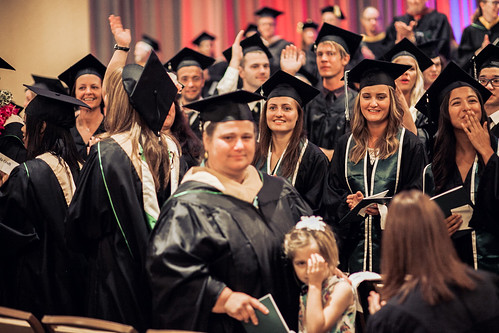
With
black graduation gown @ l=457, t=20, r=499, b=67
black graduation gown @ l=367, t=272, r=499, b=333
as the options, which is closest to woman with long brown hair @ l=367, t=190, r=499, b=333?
black graduation gown @ l=367, t=272, r=499, b=333

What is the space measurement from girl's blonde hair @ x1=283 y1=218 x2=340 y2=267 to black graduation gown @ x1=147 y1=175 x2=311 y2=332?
0.10 meters

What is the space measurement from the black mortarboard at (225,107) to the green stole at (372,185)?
5.38ft

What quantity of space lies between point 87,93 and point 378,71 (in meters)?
2.68

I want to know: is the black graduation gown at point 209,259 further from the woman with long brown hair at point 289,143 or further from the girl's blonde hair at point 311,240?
the woman with long brown hair at point 289,143

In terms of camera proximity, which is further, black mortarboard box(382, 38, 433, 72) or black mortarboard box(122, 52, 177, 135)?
black mortarboard box(382, 38, 433, 72)

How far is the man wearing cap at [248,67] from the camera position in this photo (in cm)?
680

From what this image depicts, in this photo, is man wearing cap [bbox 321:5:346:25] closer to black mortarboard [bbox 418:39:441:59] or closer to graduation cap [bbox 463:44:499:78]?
black mortarboard [bbox 418:39:441:59]

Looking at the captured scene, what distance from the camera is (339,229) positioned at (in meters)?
4.79

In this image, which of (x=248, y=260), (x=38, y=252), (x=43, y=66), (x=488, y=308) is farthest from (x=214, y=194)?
(x=43, y=66)

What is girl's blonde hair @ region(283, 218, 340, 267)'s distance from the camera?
3.12 metres

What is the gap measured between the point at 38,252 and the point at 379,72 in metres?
2.79

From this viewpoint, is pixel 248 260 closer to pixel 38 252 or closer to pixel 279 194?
pixel 279 194

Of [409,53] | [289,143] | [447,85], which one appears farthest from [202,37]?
[447,85]

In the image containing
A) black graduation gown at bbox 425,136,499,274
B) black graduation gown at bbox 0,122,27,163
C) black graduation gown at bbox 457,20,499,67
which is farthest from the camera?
black graduation gown at bbox 457,20,499,67
